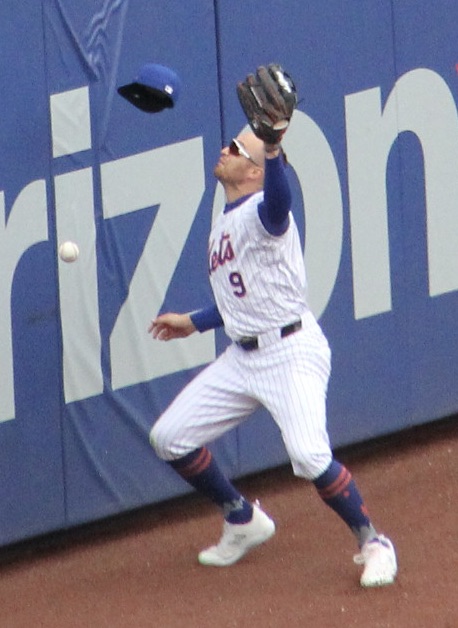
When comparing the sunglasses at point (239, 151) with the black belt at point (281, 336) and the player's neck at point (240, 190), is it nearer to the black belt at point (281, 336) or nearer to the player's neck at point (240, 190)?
the player's neck at point (240, 190)

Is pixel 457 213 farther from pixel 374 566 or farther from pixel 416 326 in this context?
pixel 374 566

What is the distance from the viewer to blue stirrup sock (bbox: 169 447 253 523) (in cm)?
548

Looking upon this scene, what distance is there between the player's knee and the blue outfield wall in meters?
1.16

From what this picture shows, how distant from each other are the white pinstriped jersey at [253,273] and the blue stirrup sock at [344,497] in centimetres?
57

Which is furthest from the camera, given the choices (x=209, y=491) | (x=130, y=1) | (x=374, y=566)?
(x=130, y=1)

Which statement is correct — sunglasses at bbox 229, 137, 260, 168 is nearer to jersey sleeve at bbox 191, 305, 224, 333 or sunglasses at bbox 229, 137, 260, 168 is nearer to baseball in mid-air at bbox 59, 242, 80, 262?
jersey sleeve at bbox 191, 305, 224, 333

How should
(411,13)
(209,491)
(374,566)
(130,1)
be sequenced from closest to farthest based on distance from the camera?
(374,566)
(209,491)
(130,1)
(411,13)

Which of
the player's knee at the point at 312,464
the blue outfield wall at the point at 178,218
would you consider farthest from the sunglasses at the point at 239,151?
the player's knee at the point at 312,464

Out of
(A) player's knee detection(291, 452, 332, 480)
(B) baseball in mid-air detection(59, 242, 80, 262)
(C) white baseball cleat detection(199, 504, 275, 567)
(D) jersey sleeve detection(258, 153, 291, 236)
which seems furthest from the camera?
(B) baseball in mid-air detection(59, 242, 80, 262)

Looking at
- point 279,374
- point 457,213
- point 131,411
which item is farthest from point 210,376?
point 457,213

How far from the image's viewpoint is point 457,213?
23.7 ft

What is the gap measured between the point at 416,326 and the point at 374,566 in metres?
2.08

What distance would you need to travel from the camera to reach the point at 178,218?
6172 millimetres

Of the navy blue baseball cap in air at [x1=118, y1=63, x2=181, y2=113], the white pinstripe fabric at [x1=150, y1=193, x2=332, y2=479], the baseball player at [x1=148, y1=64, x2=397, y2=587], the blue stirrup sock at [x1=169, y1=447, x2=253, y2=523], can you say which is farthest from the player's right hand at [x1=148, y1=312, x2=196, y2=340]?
the navy blue baseball cap in air at [x1=118, y1=63, x2=181, y2=113]
